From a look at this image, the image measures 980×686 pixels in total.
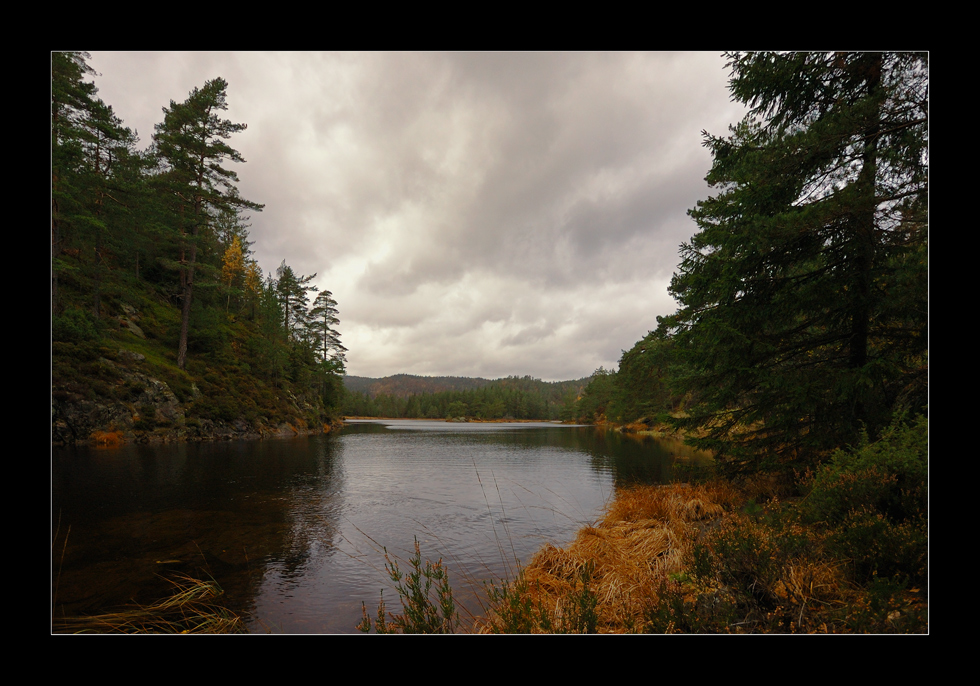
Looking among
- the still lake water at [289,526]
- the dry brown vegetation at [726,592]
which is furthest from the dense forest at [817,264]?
the still lake water at [289,526]

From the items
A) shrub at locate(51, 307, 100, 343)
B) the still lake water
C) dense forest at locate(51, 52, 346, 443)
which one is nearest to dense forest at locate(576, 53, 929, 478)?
the still lake water

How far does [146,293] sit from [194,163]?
46.4 feet

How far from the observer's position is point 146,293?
36.6 m

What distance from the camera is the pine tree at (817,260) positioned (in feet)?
21.3

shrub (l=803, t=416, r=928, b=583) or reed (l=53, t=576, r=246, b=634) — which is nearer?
shrub (l=803, t=416, r=928, b=583)

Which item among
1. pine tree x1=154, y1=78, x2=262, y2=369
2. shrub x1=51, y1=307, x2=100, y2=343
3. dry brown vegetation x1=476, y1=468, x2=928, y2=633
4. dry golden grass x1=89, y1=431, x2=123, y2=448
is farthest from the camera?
pine tree x1=154, y1=78, x2=262, y2=369

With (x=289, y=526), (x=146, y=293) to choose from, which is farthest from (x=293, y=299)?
(x=289, y=526)

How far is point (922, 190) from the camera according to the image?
611cm

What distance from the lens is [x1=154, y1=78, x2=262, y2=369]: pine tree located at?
31047mm

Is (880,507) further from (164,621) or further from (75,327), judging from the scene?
(75,327)

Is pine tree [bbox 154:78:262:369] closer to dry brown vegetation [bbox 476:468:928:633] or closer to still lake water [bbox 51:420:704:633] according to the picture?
still lake water [bbox 51:420:704:633]

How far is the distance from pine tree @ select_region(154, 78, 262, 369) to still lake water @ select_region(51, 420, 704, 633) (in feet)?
60.3

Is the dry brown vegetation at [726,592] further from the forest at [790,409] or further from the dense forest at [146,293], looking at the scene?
the dense forest at [146,293]

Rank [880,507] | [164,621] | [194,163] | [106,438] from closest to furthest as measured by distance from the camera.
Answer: [880,507]
[164,621]
[106,438]
[194,163]
